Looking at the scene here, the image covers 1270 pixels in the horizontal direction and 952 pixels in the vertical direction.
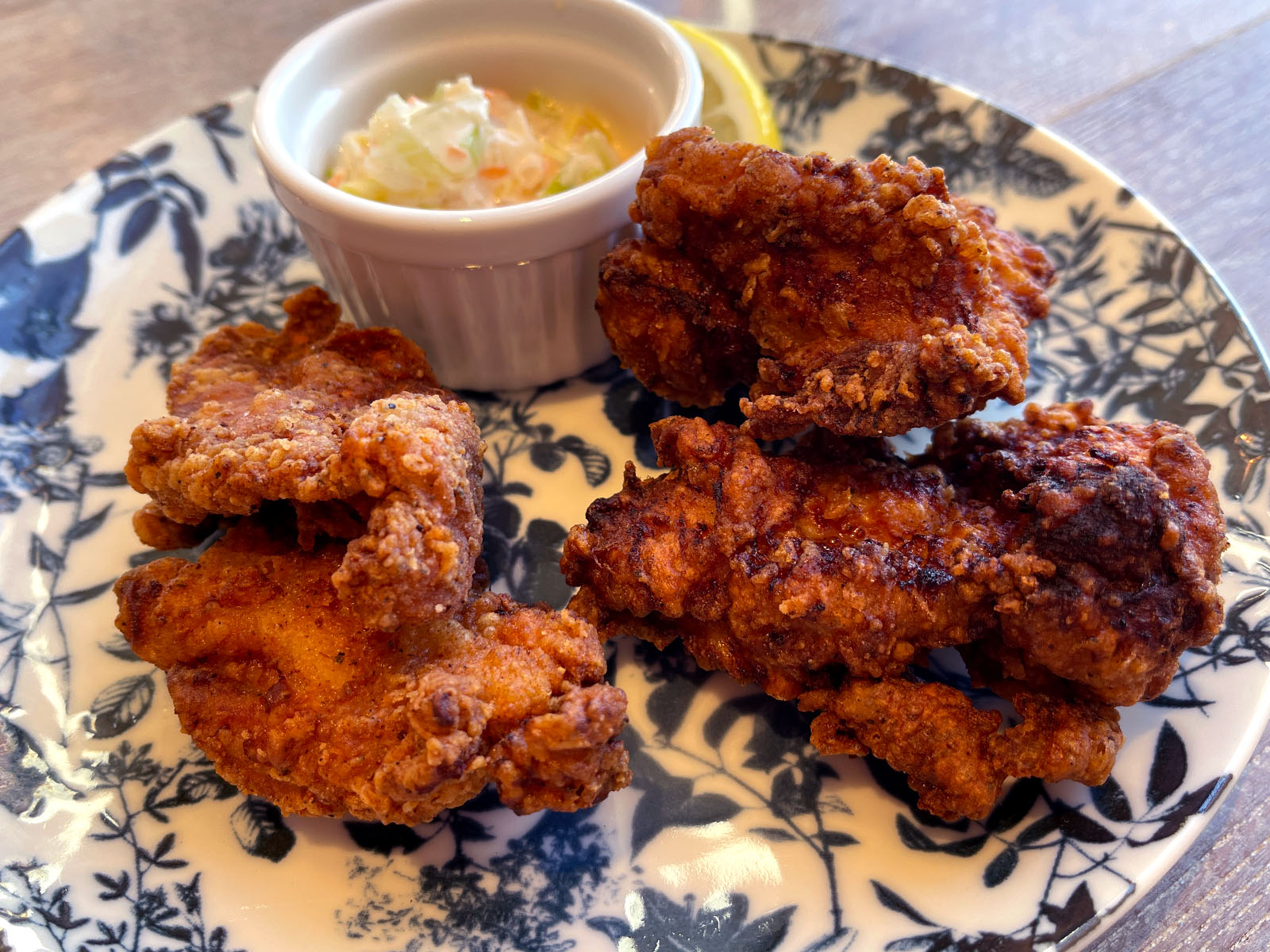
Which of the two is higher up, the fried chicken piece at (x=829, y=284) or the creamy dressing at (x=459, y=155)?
the fried chicken piece at (x=829, y=284)

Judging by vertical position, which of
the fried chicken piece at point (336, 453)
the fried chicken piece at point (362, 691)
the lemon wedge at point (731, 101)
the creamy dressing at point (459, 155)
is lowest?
the fried chicken piece at point (362, 691)

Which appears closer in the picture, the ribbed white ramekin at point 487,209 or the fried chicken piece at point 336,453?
the fried chicken piece at point 336,453

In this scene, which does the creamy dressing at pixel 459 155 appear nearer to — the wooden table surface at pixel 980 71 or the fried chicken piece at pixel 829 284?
the fried chicken piece at pixel 829 284

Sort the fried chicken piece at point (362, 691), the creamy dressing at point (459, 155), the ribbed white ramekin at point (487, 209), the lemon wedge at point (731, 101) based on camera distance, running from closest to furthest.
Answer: the fried chicken piece at point (362, 691)
the ribbed white ramekin at point (487, 209)
the creamy dressing at point (459, 155)
the lemon wedge at point (731, 101)

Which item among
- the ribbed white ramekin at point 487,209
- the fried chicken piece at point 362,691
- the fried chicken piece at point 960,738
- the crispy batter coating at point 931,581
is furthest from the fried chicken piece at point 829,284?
the fried chicken piece at point 362,691

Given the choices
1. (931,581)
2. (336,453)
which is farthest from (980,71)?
(336,453)

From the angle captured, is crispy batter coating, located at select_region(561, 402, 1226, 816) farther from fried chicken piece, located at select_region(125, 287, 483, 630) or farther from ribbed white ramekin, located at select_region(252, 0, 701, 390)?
ribbed white ramekin, located at select_region(252, 0, 701, 390)
